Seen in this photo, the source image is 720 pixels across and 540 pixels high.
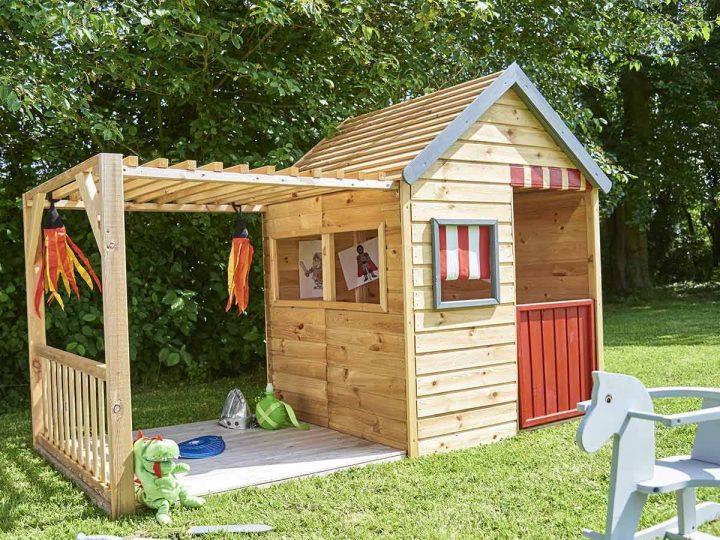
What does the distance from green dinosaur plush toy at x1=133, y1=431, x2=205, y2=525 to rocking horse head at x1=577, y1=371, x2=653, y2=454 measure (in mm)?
2620

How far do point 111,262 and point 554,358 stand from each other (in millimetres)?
4127

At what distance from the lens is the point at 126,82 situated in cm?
807

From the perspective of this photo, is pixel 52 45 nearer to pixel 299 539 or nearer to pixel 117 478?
pixel 117 478

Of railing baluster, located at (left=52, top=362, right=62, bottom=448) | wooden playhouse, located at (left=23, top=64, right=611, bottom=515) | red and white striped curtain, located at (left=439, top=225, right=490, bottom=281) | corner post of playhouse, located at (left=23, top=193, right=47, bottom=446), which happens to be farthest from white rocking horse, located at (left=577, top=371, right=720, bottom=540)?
corner post of playhouse, located at (left=23, top=193, right=47, bottom=446)

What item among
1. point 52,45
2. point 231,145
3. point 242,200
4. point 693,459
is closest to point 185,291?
point 231,145

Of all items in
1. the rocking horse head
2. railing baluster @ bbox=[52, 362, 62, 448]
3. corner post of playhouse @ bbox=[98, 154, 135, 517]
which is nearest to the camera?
the rocking horse head

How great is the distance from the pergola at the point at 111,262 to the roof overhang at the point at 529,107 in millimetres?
348

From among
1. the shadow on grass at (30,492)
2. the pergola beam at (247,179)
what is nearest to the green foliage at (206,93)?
the shadow on grass at (30,492)

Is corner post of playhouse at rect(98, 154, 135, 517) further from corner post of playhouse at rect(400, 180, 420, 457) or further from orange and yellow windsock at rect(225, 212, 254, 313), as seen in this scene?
corner post of playhouse at rect(400, 180, 420, 457)

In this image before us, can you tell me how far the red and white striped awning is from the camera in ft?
21.0

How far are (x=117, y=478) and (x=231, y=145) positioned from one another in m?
5.55

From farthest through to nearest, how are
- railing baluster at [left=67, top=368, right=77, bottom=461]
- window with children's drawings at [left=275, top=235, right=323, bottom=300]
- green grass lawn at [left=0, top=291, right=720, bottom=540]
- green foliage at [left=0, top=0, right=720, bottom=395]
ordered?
1. green foliage at [left=0, top=0, right=720, bottom=395]
2. window with children's drawings at [left=275, top=235, right=323, bottom=300]
3. railing baluster at [left=67, top=368, right=77, bottom=461]
4. green grass lawn at [left=0, top=291, right=720, bottom=540]

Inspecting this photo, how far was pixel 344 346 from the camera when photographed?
6449 mm

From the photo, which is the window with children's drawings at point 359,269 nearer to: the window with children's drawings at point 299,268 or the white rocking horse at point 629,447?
the window with children's drawings at point 299,268
